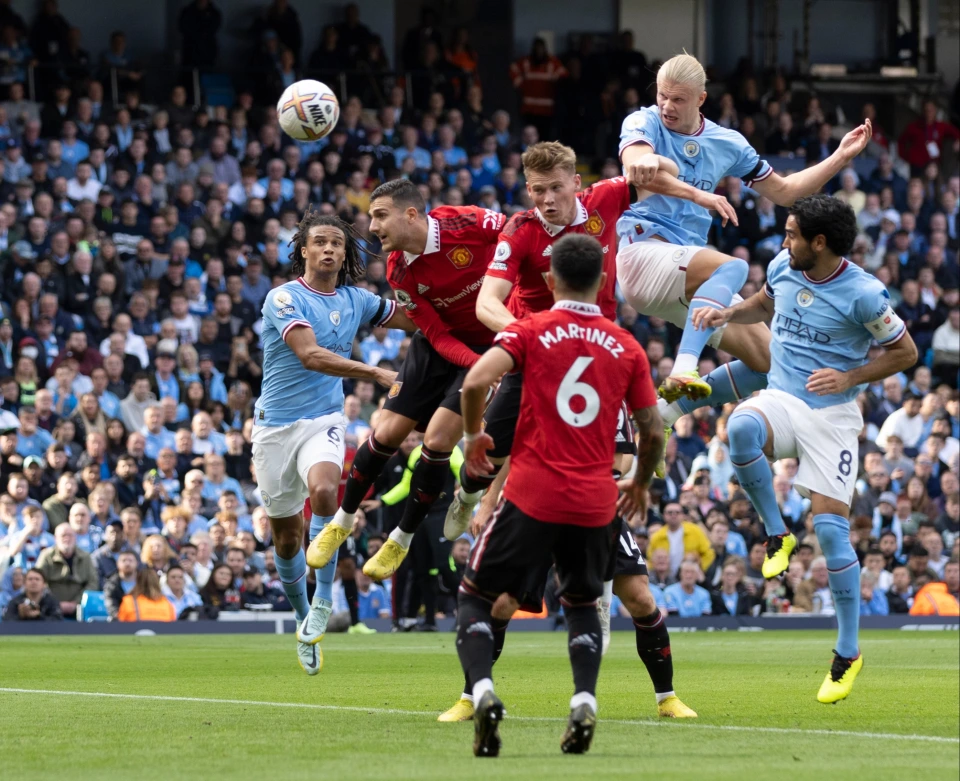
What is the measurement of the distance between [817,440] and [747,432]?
1.46 ft

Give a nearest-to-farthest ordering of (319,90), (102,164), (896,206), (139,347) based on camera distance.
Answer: (319,90), (139,347), (102,164), (896,206)

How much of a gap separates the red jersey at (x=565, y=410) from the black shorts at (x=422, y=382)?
311 centimetres

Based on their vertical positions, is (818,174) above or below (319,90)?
below

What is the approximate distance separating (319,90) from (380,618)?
8.77 metres

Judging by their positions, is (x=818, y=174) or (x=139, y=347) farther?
(x=139, y=347)

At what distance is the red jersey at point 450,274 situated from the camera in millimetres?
10336

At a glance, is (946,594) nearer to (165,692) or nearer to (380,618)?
(380,618)

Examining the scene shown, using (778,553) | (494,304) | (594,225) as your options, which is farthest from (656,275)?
(778,553)

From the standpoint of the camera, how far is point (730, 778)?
21.6 ft

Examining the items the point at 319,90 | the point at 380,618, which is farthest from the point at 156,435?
the point at 319,90

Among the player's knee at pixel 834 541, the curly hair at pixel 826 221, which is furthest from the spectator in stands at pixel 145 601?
the curly hair at pixel 826 221

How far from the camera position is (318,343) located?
1199 cm

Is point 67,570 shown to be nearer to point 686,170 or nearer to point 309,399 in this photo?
point 309,399

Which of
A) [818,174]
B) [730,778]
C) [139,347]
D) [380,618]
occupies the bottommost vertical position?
[380,618]
